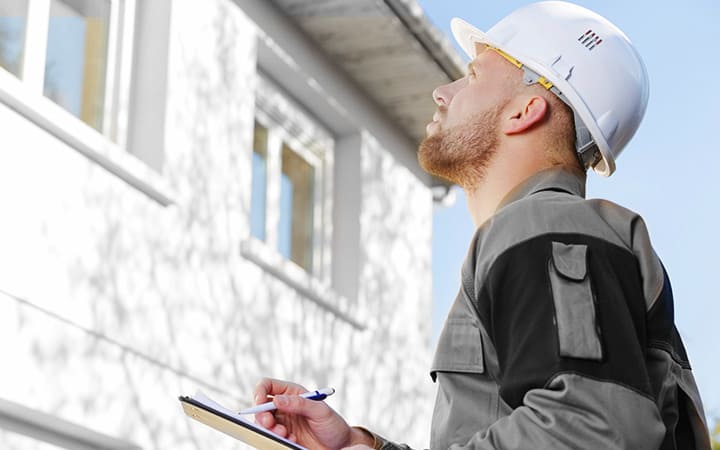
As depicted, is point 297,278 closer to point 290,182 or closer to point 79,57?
point 290,182

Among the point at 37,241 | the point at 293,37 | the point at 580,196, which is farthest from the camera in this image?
the point at 293,37

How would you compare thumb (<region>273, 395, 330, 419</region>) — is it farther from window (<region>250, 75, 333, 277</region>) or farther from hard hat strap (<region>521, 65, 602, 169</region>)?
window (<region>250, 75, 333, 277</region>)

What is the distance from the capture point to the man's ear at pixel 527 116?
2645mm

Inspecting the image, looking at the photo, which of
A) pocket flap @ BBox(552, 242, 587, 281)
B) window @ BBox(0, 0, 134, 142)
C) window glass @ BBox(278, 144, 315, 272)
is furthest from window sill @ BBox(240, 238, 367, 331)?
pocket flap @ BBox(552, 242, 587, 281)

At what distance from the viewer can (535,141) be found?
2635mm

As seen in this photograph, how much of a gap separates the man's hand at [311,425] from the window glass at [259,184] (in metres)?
6.52

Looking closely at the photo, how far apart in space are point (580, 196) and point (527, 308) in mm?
437

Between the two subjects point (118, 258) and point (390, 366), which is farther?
point (390, 366)

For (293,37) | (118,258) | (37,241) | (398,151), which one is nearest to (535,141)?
(37,241)

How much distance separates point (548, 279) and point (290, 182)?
771cm

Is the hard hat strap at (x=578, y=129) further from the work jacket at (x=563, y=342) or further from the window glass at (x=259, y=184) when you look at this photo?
the window glass at (x=259, y=184)

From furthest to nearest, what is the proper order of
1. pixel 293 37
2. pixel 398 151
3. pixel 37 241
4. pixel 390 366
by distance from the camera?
pixel 398 151 → pixel 390 366 → pixel 293 37 → pixel 37 241

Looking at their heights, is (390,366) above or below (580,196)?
above

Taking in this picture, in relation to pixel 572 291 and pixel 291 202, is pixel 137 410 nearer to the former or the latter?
pixel 291 202
